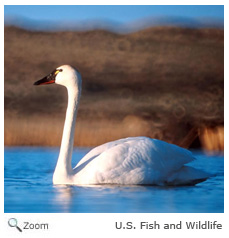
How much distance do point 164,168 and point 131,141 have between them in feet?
1.93

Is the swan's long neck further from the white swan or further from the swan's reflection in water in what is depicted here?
the swan's reflection in water

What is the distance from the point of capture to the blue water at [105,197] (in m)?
8.80

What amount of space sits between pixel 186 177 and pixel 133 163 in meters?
0.82

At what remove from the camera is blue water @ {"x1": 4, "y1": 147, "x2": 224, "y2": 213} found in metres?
8.80

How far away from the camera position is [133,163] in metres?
9.91

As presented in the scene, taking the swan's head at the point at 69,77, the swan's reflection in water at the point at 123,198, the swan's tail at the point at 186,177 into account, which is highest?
the swan's head at the point at 69,77

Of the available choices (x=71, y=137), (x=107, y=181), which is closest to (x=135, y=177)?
(x=107, y=181)

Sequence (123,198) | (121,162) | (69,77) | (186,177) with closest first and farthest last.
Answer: (123,198) < (121,162) < (186,177) < (69,77)

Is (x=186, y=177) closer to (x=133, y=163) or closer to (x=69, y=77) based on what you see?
(x=133, y=163)
